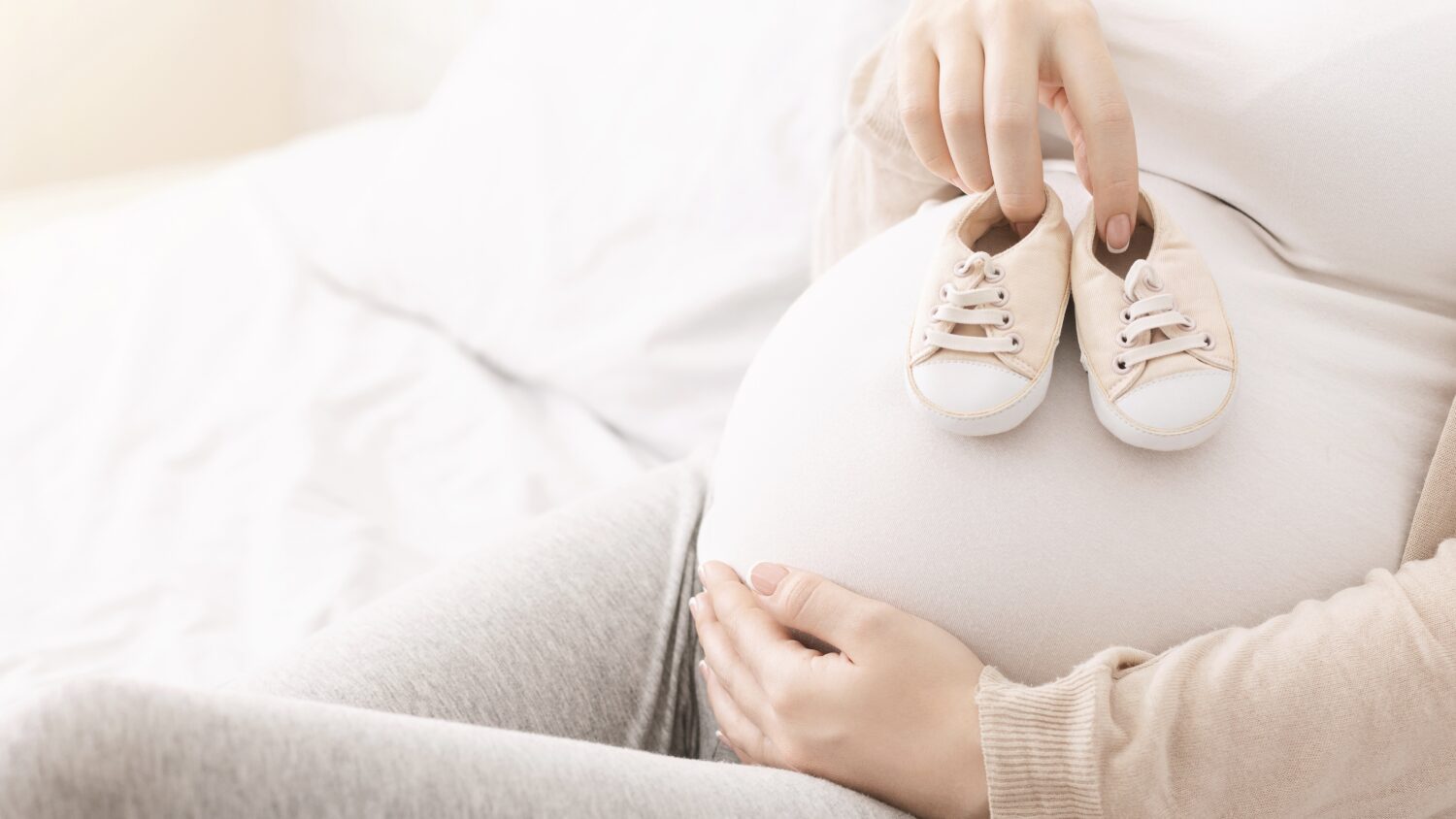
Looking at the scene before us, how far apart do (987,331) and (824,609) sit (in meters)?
0.20

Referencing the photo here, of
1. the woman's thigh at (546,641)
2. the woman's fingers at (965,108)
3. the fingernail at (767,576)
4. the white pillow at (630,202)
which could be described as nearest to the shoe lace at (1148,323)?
the woman's fingers at (965,108)

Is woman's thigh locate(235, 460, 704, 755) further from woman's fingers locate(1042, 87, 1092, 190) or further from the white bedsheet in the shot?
woman's fingers locate(1042, 87, 1092, 190)

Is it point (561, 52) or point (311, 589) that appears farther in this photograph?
point (561, 52)

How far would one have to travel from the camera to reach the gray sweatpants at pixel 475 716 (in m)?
0.47

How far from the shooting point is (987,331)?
710 millimetres

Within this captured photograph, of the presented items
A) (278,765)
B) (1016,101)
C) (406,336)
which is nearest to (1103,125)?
(1016,101)

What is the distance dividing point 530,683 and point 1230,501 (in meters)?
0.45

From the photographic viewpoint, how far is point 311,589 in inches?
38.8

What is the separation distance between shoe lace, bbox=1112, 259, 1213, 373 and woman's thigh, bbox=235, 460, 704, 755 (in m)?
0.36

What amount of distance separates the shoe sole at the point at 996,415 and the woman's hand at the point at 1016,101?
14cm

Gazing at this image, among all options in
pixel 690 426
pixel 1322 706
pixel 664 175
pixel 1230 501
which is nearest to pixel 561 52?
pixel 664 175

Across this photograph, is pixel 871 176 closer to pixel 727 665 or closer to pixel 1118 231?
pixel 1118 231

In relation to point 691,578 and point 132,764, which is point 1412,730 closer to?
point 691,578

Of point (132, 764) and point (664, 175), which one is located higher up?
point (664, 175)
